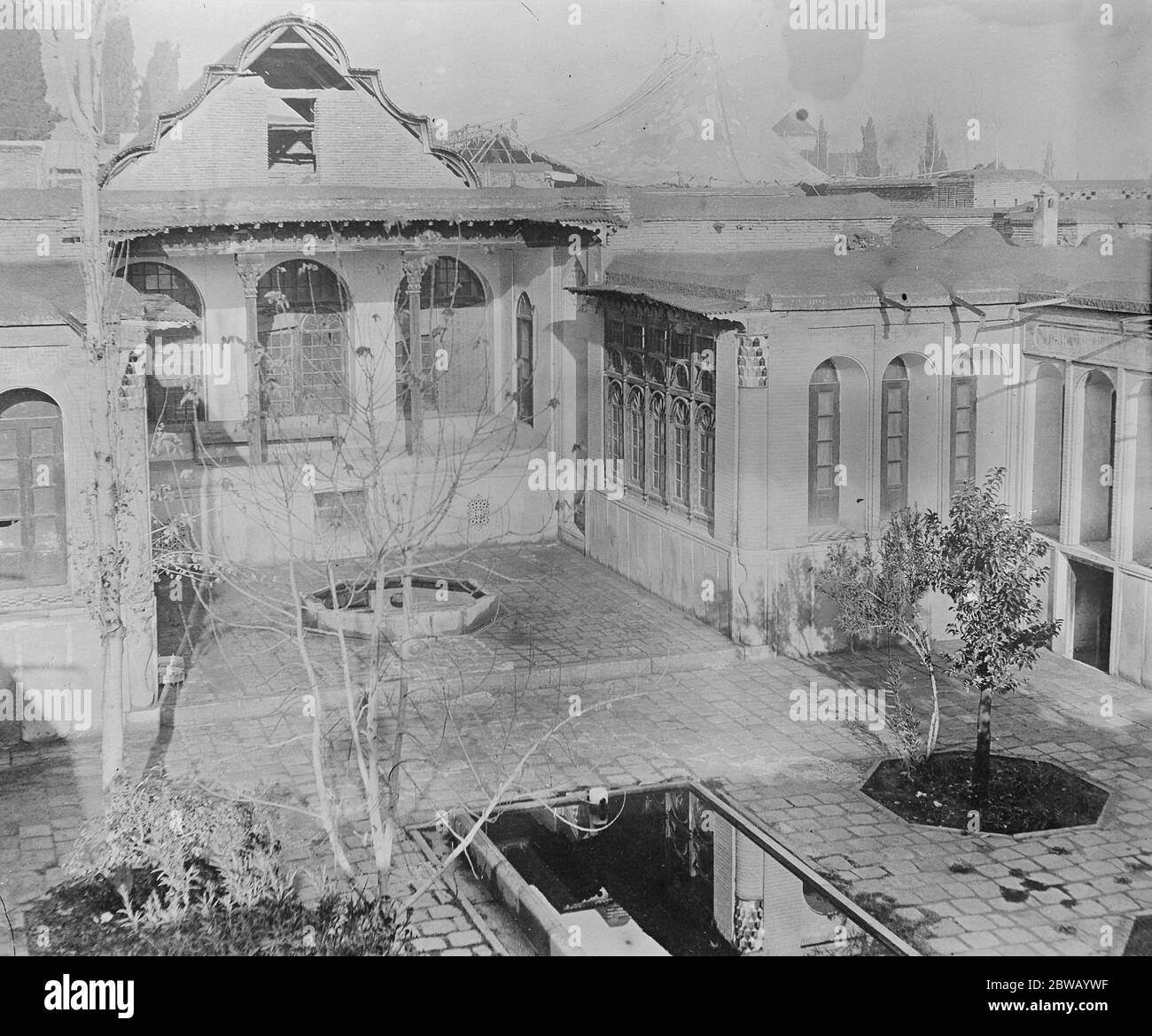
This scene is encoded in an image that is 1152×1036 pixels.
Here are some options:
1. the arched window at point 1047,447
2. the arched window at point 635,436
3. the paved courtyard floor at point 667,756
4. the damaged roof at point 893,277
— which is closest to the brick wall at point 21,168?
the damaged roof at point 893,277

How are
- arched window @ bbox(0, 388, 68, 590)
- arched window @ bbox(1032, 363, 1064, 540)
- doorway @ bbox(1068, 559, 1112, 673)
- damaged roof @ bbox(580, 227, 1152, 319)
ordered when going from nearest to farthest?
arched window @ bbox(0, 388, 68, 590) → damaged roof @ bbox(580, 227, 1152, 319) → doorway @ bbox(1068, 559, 1112, 673) → arched window @ bbox(1032, 363, 1064, 540)

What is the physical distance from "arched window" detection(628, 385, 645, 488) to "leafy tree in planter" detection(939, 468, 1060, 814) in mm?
7746

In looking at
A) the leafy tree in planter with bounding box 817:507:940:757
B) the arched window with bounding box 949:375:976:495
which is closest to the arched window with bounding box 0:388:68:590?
the leafy tree in planter with bounding box 817:507:940:757

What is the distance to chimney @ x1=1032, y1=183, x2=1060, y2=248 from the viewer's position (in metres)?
21.7

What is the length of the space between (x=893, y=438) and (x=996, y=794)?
A: 5.99 meters

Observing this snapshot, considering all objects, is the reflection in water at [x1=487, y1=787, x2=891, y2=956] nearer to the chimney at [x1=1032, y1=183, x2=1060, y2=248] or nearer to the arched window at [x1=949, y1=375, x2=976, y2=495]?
the arched window at [x1=949, y1=375, x2=976, y2=495]

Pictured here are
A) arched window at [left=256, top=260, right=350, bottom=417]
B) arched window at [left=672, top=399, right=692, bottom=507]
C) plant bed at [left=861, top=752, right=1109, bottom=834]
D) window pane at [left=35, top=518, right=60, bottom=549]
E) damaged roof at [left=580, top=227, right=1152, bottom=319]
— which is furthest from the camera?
arched window at [left=256, top=260, right=350, bottom=417]

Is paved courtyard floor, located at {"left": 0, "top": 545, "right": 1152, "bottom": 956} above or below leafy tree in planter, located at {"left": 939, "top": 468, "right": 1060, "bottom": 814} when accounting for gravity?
below

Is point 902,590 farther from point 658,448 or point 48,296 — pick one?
point 48,296

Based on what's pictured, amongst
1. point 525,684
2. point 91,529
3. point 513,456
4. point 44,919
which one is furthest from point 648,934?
point 513,456

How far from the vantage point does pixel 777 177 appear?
4550cm

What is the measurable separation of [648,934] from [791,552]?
298 inches

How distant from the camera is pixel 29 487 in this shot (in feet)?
50.9

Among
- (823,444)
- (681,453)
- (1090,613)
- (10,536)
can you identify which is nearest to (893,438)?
(823,444)
